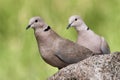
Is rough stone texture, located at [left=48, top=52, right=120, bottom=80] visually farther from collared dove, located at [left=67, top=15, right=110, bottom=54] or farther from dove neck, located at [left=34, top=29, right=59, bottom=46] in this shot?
collared dove, located at [left=67, top=15, right=110, bottom=54]

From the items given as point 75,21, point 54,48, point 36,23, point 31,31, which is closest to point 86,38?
point 75,21

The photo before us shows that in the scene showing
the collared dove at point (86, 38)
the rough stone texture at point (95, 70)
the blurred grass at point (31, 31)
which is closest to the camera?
the rough stone texture at point (95, 70)

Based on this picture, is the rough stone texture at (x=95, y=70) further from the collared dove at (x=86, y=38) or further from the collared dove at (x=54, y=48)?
the collared dove at (x=86, y=38)

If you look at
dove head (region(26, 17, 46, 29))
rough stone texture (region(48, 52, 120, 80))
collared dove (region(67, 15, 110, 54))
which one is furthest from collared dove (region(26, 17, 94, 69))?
rough stone texture (region(48, 52, 120, 80))

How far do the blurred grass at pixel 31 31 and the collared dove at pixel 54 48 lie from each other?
6.83 ft

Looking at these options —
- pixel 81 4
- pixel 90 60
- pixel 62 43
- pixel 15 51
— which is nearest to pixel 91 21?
pixel 81 4

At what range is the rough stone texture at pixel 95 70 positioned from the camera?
4.04 meters

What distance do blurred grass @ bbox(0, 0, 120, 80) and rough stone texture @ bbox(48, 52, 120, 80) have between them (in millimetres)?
2574

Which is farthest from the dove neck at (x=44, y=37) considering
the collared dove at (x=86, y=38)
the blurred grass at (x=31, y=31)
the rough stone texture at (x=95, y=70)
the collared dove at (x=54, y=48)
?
the blurred grass at (x=31, y=31)

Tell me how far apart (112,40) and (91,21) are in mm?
555

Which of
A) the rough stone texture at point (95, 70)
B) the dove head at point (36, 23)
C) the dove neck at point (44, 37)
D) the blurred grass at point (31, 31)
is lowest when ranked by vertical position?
the blurred grass at point (31, 31)

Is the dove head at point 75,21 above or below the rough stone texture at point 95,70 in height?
above

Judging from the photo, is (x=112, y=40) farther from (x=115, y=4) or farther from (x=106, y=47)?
(x=106, y=47)

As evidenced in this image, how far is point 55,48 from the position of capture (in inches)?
183
